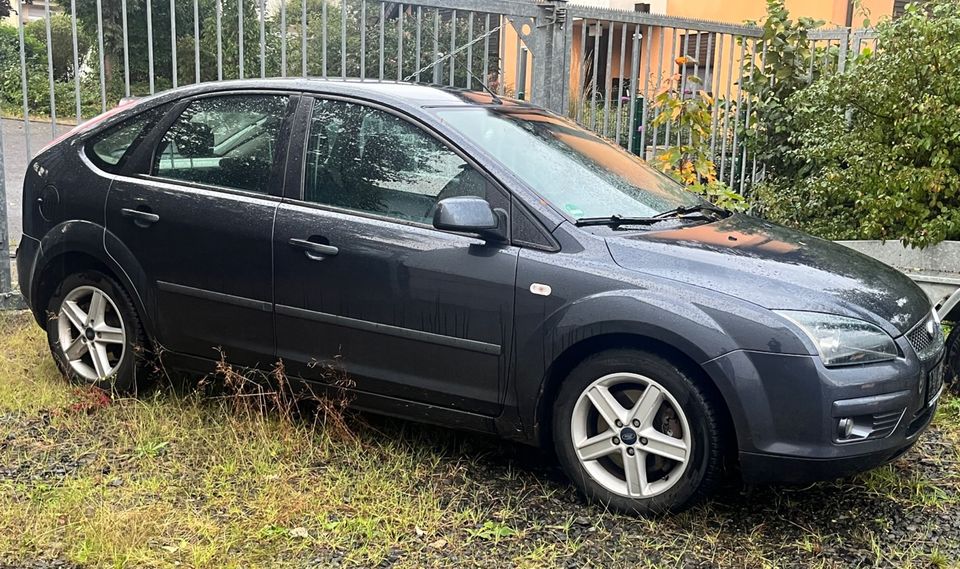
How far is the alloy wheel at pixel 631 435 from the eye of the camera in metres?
3.30

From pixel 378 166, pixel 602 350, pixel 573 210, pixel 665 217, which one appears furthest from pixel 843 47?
pixel 602 350

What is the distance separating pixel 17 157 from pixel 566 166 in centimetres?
1311

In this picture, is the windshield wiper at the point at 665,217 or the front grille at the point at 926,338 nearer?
the front grille at the point at 926,338

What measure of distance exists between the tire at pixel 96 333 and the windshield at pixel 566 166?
1897mm

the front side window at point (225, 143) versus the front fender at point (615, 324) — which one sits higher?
the front side window at point (225, 143)

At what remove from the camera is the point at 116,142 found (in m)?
4.56

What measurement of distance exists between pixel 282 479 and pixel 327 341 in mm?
607

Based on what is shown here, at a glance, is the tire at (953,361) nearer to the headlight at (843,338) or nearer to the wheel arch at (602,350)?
the headlight at (843,338)

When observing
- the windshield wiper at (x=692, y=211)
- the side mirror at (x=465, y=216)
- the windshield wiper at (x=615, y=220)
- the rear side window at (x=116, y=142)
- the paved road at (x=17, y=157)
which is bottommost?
the paved road at (x=17, y=157)

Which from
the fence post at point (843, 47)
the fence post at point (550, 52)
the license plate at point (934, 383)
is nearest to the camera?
the license plate at point (934, 383)

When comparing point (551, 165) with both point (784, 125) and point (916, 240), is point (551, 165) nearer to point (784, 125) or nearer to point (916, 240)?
point (916, 240)

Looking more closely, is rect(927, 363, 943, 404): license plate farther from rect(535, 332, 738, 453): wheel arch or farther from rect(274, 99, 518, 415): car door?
rect(274, 99, 518, 415): car door

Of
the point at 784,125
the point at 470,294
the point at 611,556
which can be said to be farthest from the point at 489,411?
the point at 784,125

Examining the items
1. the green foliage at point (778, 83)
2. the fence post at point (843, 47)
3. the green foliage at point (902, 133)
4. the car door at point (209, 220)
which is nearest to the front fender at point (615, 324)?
the car door at point (209, 220)
